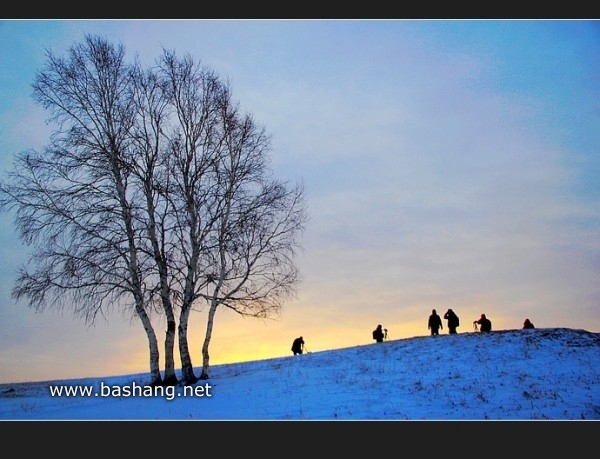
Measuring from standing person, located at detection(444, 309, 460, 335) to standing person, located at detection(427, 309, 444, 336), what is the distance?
524mm

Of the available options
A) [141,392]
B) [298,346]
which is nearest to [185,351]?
[141,392]

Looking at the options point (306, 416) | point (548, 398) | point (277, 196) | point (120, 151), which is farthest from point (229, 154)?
point (548, 398)

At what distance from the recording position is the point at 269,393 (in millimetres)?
22812

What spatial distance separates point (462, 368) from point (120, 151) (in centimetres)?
1764

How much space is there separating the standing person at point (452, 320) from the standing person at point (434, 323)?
524 mm

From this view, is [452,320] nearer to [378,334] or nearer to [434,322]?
[434,322]

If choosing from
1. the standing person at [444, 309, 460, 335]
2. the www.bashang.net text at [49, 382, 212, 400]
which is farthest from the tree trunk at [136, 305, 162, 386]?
the standing person at [444, 309, 460, 335]

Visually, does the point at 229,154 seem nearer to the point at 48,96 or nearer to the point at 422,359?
the point at 48,96

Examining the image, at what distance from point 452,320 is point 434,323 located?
1009mm

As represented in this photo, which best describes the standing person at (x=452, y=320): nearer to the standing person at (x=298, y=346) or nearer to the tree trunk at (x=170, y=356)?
the standing person at (x=298, y=346)

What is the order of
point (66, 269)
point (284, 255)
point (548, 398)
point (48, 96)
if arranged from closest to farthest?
point (548, 398) → point (66, 269) → point (48, 96) → point (284, 255)

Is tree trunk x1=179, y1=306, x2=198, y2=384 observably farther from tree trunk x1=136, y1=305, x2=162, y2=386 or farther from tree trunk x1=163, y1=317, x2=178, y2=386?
tree trunk x1=136, y1=305, x2=162, y2=386

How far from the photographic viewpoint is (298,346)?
3516cm

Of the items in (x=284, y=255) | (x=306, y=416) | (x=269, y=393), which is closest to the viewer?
(x=306, y=416)
